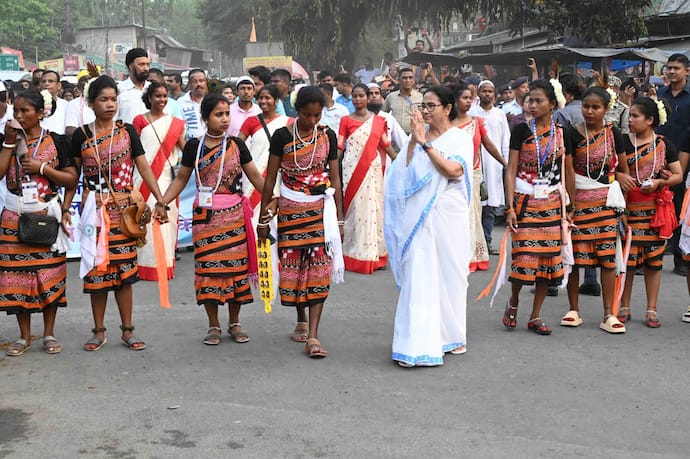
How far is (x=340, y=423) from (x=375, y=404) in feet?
1.23

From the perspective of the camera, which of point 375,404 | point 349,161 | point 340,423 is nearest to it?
point 340,423

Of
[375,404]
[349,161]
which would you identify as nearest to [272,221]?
[375,404]

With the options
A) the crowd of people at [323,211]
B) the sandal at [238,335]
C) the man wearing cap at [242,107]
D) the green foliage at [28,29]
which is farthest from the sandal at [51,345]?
the green foliage at [28,29]

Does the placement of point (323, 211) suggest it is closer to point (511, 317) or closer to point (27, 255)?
point (511, 317)

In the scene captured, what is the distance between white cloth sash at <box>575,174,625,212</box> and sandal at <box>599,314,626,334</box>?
810 mm

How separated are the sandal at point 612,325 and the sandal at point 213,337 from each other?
2851 mm

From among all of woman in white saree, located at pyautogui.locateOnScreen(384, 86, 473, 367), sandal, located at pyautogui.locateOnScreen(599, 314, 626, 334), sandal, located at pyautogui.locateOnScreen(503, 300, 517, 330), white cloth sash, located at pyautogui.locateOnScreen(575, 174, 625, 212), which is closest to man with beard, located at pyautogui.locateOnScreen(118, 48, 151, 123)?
woman in white saree, located at pyautogui.locateOnScreen(384, 86, 473, 367)

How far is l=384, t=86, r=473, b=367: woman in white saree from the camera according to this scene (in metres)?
5.83

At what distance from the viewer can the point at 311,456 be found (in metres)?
4.29

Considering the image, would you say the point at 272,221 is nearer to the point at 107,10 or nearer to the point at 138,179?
the point at 138,179

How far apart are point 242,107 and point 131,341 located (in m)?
3.76

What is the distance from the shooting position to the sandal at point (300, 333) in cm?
653

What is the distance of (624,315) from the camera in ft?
23.5

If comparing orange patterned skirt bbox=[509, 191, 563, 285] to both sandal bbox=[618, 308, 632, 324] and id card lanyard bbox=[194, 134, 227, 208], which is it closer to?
sandal bbox=[618, 308, 632, 324]
